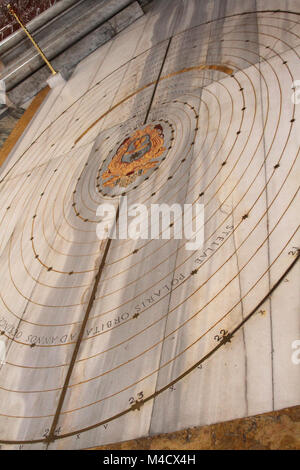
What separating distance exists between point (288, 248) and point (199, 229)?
17.6 inches

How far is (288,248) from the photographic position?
49.1 inches

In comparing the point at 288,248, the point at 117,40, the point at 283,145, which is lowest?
the point at 288,248

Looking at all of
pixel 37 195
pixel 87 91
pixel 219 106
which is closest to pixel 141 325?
pixel 219 106

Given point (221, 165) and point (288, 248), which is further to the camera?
point (221, 165)

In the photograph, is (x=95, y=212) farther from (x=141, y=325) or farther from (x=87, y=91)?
(x=87, y=91)

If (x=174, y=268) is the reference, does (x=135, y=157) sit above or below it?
above

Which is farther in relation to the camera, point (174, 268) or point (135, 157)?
point (135, 157)

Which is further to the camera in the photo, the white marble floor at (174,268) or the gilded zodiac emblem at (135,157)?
the gilded zodiac emblem at (135,157)

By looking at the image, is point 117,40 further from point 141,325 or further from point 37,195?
point 141,325

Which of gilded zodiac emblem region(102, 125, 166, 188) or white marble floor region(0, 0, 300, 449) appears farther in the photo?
gilded zodiac emblem region(102, 125, 166, 188)

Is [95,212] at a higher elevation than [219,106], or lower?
lower
